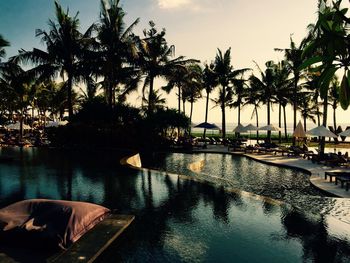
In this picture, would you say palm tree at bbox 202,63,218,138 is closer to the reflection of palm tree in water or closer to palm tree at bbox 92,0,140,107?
palm tree at bbox 92,0,140,107

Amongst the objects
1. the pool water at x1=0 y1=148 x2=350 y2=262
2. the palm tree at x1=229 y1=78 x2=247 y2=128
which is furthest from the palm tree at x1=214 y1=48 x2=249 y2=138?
the pool water at x1=0 y1=148 x2=350 y2=262

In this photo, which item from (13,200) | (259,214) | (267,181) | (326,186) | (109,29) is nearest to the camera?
(259,214)

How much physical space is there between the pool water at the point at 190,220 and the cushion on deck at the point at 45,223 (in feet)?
3.13

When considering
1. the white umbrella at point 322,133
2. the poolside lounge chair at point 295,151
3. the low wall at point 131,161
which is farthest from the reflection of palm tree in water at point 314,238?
the poolside lounge chair at point 295,151

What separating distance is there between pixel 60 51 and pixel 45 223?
78.3ft

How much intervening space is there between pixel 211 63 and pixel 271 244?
38.7 m

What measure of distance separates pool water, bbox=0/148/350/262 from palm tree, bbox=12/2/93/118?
14967 mm

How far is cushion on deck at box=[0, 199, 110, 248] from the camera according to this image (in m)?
6.82

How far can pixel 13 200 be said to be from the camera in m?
10.8


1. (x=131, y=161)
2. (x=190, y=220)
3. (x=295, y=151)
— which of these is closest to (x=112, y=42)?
(x=131, y=161)

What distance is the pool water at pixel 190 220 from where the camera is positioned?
22.3ft

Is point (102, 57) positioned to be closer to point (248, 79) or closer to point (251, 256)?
point (248, 79)

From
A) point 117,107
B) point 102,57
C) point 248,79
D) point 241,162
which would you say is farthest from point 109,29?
point 248,79

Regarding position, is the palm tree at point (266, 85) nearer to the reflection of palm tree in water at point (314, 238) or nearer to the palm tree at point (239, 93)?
the palm tree at point (239, 93)
